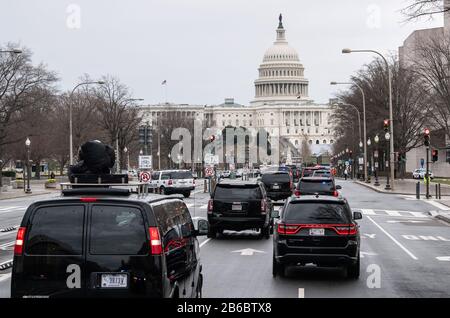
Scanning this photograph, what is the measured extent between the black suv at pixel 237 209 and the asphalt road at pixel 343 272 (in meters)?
0.47

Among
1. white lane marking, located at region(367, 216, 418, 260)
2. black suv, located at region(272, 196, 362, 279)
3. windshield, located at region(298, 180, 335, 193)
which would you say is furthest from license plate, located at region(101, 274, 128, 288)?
windshield, located at region(298, 180, 335, 193)

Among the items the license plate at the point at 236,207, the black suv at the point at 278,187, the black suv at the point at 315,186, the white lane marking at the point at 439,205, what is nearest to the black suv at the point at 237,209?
the license plate at the point at 236,207

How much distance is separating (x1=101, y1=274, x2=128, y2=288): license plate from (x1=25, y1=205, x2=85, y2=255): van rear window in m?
0.39

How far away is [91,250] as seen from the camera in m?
9.03

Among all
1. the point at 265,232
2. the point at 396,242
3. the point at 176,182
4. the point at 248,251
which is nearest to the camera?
the point at 248,251

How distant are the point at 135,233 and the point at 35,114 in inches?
2715

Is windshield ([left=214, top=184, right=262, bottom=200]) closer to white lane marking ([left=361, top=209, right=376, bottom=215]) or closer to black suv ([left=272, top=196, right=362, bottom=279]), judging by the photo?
black suv ([left=272, top=196, right=362, bottom=279])

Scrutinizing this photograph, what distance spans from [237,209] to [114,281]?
52.5 ft

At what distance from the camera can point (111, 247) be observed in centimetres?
906

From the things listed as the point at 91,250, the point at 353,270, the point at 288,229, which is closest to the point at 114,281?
the point at 91,250

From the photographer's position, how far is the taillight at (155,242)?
9.13 meters

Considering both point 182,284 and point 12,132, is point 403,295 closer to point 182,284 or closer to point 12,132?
point 182,284

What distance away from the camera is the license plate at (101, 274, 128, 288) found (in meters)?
8.97

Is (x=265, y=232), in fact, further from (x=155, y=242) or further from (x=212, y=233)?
(x=155, y=242)
